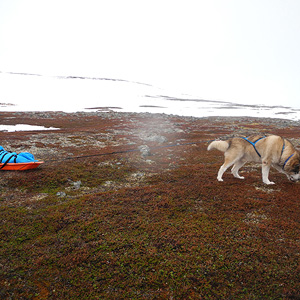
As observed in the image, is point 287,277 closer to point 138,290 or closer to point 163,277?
point 163,277

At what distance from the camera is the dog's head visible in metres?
8.49

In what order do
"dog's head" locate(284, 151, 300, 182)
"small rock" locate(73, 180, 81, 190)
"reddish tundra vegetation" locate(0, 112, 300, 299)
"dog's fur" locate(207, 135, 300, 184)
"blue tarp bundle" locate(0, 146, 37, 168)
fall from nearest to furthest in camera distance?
"reddish tundra vegetation" locate(0, 112, 300, 299), "dog's head" locate(284, 151, 300, 182), "dog's fur" locate(207, 135, 300, 184), "small rock" locate(73, 180, 81, 190), "blue tarp bundle" locate(0, 146, 37, 168)

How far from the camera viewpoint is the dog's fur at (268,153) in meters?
8.62

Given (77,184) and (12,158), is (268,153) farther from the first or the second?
(12,158)

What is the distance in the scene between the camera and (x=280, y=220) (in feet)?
20.8

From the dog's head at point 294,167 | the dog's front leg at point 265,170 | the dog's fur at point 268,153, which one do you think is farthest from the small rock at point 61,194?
the dog's head at point 294,167

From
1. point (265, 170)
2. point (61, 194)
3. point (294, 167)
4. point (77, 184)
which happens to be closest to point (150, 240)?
point (61, 194)

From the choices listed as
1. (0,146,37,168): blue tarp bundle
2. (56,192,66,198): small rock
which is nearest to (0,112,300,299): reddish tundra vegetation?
(56,192,66,198): small rock

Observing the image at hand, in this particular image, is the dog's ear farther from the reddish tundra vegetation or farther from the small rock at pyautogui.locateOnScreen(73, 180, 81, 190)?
the small rock at pyautogui.locateOnScreen(73, 180, 81, 190)

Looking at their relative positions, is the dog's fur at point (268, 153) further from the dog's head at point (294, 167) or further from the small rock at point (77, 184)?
the small rock at point (77, 184)

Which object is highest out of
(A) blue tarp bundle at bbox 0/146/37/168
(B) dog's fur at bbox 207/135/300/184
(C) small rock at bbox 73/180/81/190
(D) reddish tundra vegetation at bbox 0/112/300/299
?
(B) dog's fur at bbox 207/135/300/184

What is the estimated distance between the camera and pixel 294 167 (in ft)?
28.1

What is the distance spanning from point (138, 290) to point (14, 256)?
3.14 m

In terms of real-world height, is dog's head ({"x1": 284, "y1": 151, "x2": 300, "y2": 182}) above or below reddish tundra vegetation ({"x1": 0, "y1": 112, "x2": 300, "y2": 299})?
above
